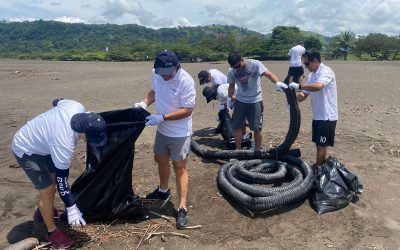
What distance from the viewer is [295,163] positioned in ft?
18.9

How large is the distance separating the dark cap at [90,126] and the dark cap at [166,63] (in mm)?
913

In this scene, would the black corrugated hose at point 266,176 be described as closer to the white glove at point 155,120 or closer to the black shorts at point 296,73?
the white glove at point 155,120

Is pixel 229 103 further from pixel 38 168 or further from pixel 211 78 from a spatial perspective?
pixel 38 168

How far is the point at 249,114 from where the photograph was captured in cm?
632

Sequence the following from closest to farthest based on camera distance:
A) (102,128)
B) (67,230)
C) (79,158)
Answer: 1. (102,128)
2. (67,230)
3. (79,158)

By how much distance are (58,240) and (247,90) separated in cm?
357

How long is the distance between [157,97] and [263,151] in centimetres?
229

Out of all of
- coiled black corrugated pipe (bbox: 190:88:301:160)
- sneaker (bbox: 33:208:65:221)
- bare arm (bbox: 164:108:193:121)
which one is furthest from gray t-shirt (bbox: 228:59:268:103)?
sneaker (bbox: 33:208:65:221)

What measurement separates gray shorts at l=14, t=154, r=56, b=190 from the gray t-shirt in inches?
129

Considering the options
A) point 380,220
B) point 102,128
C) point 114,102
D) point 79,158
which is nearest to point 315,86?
point 380,220

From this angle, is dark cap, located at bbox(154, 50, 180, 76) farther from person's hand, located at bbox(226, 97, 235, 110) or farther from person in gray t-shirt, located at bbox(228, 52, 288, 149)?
person's hand, located at bbox(226, 97, 235, 110)

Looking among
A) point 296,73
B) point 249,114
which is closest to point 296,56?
point 296,73

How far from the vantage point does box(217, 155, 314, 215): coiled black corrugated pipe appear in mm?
4656

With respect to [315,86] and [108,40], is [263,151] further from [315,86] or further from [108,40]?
[108,40]
